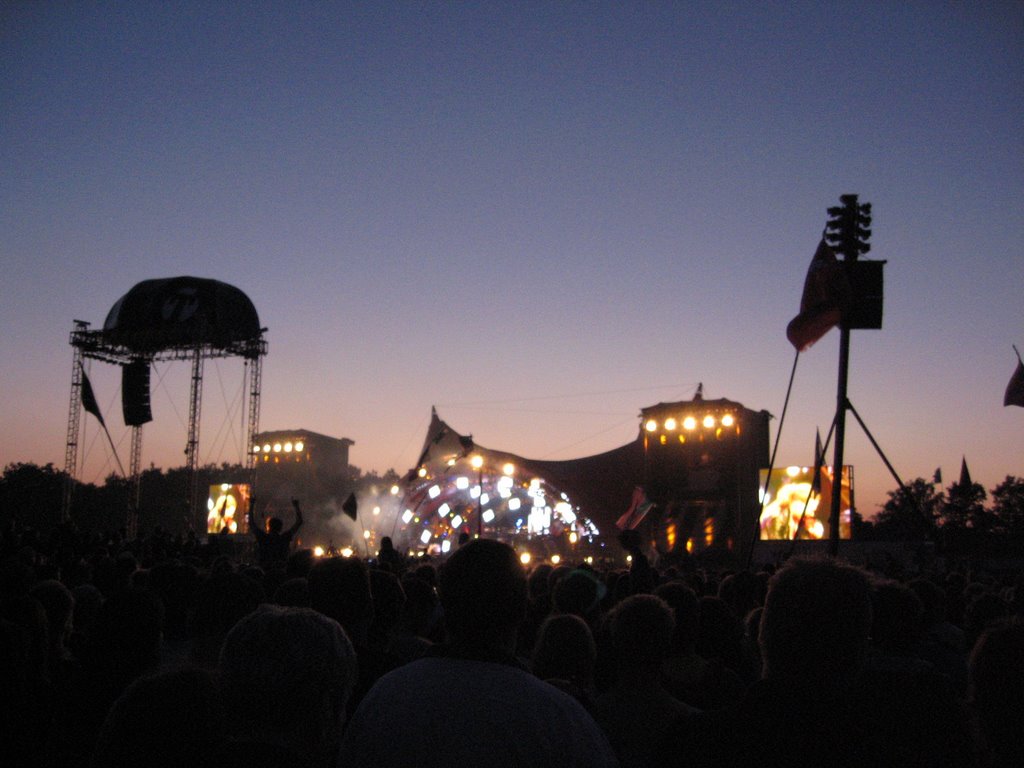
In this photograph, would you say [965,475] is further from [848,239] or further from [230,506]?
[230,506]

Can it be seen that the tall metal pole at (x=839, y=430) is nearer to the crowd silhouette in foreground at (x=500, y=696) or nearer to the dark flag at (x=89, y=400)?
the crowd silhouette in foreground at (x=500, y=696)

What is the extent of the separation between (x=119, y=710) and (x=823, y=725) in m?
1.64

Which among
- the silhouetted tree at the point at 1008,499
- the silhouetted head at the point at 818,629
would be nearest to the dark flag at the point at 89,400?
the silhouetted head at the point at 818,629

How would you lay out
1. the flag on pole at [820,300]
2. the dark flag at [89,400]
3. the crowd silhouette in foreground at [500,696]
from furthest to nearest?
the dark flag at [89,400], the flag on pole at [820,300], the crowd silhouette in foreground at [500,696]

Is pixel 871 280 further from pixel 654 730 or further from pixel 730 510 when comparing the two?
pixel 730 510

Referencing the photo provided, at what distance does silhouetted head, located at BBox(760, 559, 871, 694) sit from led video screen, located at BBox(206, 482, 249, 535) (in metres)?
40.7

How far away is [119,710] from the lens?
1912mm

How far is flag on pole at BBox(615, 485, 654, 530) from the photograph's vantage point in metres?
33.1

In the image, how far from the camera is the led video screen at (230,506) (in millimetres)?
41344

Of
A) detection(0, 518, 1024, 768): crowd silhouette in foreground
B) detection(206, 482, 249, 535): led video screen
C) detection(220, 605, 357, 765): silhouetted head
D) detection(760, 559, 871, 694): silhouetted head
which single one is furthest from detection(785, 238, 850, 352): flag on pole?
detection(206, 482, 249, 535): led video screen

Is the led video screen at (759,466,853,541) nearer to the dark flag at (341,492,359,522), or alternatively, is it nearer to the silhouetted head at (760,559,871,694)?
the dark flag at (341,492,359,522)

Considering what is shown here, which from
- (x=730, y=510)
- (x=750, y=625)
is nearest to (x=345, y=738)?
(x=750, y=625)

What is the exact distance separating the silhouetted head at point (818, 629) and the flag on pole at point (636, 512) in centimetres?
3080

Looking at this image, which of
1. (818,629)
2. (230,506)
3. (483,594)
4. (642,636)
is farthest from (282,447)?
(818,629)
